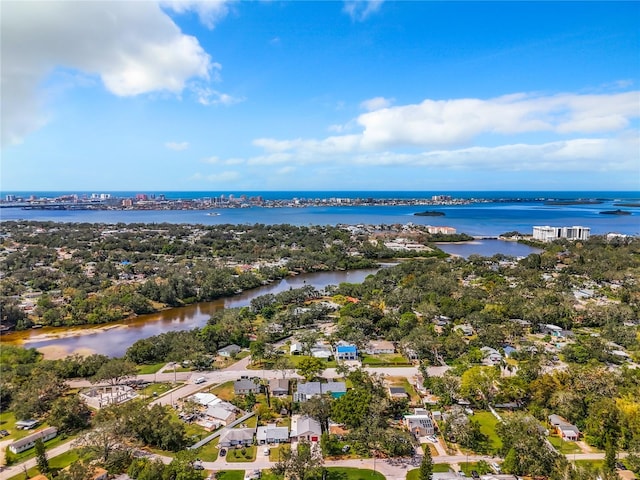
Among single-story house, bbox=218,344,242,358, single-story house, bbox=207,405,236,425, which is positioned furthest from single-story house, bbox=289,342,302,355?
single-story house, bbox=207,405,236,425

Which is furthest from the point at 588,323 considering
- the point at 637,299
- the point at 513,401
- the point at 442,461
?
the point at 442,461

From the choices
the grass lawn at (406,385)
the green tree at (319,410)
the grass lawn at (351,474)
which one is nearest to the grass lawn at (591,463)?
the grass lawn at (406,385)

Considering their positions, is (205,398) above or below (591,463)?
above

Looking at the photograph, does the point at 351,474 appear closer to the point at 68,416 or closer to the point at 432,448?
the point at 432,448

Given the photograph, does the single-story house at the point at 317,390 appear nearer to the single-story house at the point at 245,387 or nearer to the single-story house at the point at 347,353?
the single-story house at the point at 245,387

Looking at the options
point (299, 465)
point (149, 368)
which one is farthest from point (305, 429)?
point (149, 368)

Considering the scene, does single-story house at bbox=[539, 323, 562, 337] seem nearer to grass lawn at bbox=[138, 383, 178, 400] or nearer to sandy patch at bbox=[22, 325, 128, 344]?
grass lawn at bbox=[138, 383, 178, 400]
